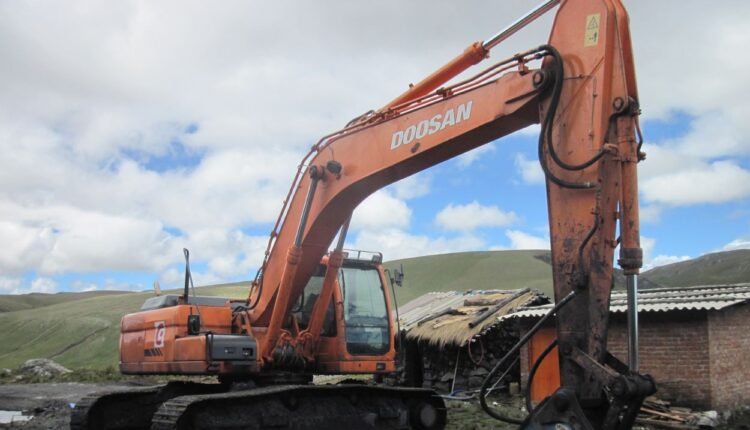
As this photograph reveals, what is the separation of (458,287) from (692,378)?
156 ft

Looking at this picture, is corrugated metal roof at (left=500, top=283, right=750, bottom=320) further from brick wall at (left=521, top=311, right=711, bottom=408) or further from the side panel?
the side panel

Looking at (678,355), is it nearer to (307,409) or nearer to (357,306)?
(357,306)

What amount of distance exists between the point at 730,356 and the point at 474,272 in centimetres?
5261

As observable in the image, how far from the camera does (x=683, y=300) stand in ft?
51.5

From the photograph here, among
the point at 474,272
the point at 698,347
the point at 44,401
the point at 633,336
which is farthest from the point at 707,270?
the point at 633,336

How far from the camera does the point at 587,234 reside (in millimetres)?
5688

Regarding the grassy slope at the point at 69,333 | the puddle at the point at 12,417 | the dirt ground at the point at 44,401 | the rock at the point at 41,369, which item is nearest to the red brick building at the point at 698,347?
the dirt ground at the point at 44,401

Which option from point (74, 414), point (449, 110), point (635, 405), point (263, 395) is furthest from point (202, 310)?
point (635, 405)

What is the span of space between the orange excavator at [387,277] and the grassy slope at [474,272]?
47.5 m

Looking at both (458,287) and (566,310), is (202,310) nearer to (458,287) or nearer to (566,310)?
(566,310)

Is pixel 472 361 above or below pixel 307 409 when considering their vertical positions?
below

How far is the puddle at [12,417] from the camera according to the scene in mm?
13495

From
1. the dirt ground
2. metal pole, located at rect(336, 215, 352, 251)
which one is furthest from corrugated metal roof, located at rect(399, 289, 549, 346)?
metal pole, located at rect(336, 215, 352, 251)

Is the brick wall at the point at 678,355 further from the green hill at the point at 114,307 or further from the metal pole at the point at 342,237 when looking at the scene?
the green hill at the point at 114,307
